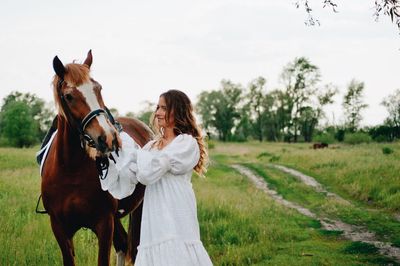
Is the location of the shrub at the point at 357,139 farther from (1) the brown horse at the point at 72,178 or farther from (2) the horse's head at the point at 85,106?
(2) the horse's head at the point at 85,106

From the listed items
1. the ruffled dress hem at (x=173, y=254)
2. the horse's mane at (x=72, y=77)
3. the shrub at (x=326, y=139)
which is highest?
the horse's mane at (x=72, y=77)

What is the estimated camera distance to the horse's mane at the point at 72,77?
12.5 ft

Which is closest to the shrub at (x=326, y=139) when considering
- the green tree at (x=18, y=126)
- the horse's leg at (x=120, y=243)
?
the green tree at (x=18, y=126)

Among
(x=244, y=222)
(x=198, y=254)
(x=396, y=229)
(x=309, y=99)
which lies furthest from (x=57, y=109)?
(x=309, y=99)

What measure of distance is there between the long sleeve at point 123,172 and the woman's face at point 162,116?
0.95ft

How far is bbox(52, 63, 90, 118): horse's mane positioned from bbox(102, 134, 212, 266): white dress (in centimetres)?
85

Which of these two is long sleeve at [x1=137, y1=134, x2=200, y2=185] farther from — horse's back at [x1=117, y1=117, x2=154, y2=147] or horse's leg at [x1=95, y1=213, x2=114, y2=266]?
horse's back at [x1=117, y1=117, x2=154, y2=147]

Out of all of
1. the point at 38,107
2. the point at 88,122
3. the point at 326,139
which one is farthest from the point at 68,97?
the point at 38,107

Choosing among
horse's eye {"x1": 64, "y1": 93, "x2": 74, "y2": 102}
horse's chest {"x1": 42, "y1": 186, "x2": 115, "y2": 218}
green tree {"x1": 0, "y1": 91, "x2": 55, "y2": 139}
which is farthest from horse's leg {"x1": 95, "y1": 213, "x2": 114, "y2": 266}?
green tree {"x1": 0, "y1": 91, "x2": 55, "y2": 139}

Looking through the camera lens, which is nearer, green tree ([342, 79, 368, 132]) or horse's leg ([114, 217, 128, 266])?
horse's leg ([114, 217, 128, 266])

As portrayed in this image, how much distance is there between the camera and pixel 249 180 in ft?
59.2

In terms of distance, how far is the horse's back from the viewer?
6.86 m

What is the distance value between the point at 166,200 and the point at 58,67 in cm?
157

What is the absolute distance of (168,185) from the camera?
341 cm
